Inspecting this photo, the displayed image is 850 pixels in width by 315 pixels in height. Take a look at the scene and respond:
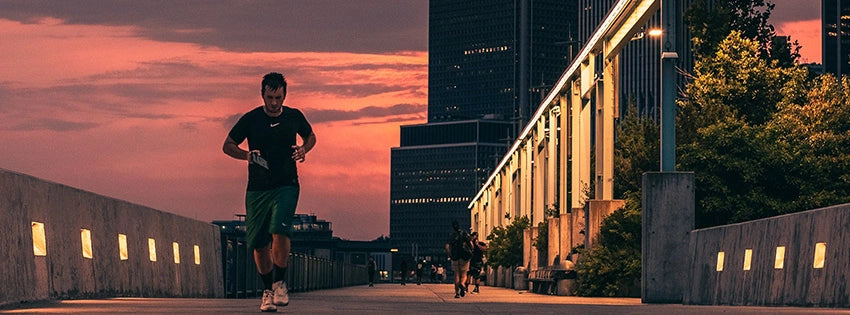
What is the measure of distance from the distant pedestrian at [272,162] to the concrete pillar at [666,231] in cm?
1070

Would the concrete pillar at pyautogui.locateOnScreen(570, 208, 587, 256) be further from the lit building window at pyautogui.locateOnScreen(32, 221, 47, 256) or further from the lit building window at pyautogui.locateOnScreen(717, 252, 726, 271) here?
the lit building window at pyautogui.locateOnScreen(32, 221, 47, 256)

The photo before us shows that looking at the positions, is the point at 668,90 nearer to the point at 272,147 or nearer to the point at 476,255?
the point at 272,147

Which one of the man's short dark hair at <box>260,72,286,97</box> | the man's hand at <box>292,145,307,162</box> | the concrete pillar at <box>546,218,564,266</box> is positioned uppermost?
the man's short dark hair at <box>260,72,286,97</box>

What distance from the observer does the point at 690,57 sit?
16712 cm

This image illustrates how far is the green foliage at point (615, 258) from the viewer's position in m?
32.1

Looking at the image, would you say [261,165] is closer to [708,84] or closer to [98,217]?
[98,217]

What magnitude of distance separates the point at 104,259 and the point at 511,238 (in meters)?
53.3

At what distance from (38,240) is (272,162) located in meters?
3.27

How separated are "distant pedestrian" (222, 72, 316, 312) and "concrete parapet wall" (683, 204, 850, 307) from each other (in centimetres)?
600

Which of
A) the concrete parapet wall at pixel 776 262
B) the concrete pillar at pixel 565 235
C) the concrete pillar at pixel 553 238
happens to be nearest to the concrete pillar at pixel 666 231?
the concrete parapet wall at pixel 776 262

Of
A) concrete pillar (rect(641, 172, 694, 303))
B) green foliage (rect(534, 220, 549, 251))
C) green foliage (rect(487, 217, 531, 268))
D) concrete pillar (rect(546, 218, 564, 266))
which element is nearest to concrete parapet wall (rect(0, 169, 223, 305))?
concrete pillar (rect(641, 172, 694, 303))

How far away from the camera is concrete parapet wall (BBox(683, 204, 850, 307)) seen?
52.7 feet

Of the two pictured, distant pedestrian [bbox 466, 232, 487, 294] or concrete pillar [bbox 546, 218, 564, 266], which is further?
concrete pillar [bbox 546, 218, 564, 266]

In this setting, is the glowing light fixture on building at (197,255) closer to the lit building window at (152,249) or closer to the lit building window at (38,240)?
the lit building window at (152,249)
